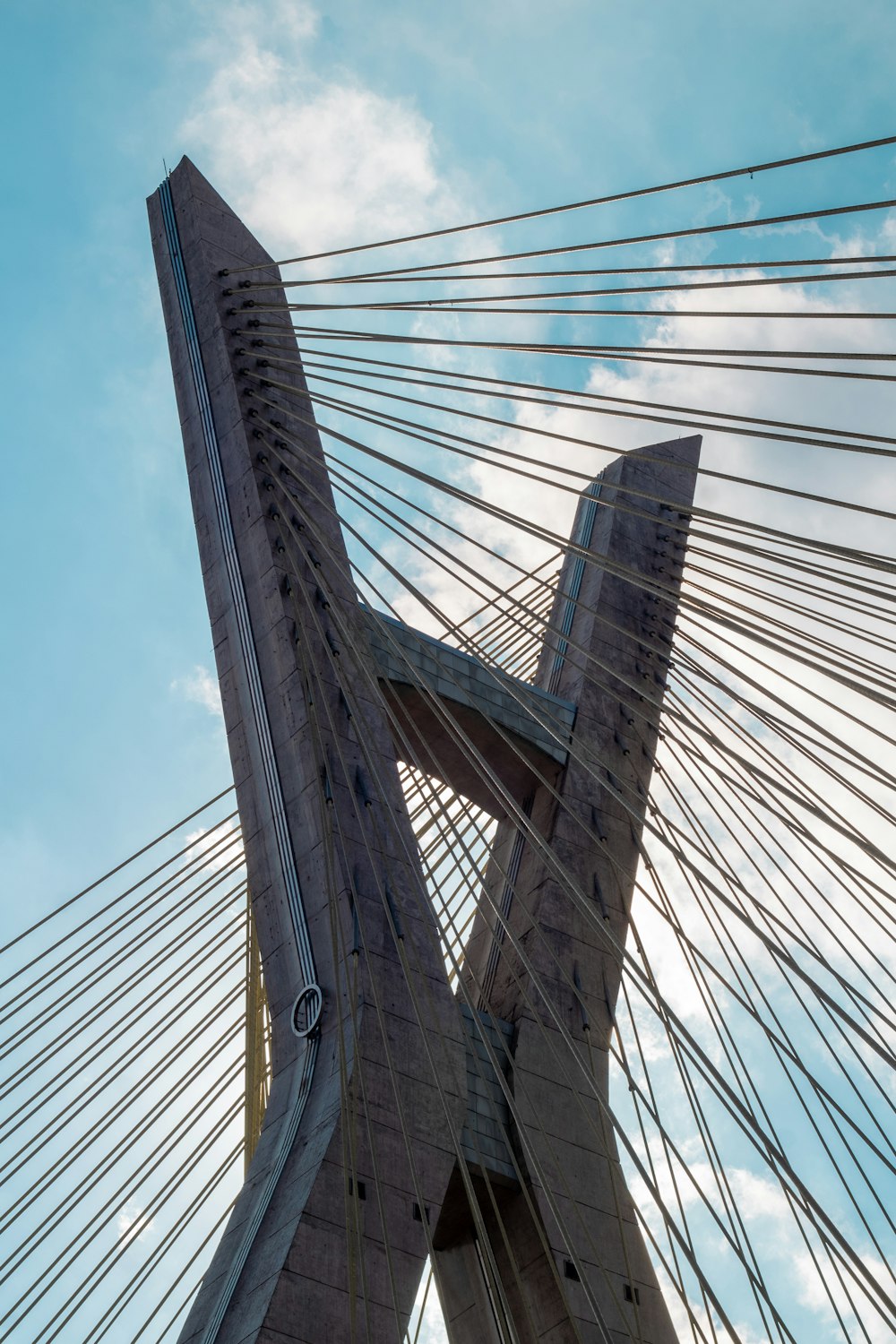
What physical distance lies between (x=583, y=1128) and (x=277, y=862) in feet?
8.79

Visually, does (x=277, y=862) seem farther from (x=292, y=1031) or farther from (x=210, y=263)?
(x=210, y=263)

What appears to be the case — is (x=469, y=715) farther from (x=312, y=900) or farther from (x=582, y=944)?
(x=312, y=900)

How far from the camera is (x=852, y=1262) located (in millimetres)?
6922

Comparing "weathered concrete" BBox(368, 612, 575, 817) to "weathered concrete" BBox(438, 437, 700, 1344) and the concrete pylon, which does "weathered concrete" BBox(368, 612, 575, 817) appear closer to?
the concrete pylon

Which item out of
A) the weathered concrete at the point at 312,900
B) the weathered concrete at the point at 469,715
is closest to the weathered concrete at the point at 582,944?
the weathered concrete at the point at 469,715

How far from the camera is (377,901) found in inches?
397

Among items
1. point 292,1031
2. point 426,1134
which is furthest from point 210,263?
point 426,1134

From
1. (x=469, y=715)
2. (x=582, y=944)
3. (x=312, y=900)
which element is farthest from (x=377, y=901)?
(x=469, y=715)

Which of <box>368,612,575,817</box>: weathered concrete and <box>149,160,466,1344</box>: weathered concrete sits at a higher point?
<box>368,612,575,817</box>: weathered concrete

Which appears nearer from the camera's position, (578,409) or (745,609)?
(578,409)

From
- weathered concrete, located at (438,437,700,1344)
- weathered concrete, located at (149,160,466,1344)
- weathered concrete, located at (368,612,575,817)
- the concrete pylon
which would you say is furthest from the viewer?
weathered concrete, located at (368,612,575,817)

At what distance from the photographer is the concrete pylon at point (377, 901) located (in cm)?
894

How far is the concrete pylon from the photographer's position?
894cm

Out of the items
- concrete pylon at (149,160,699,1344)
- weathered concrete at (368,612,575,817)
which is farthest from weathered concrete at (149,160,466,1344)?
weathered concrete at (368,612,575,817)
